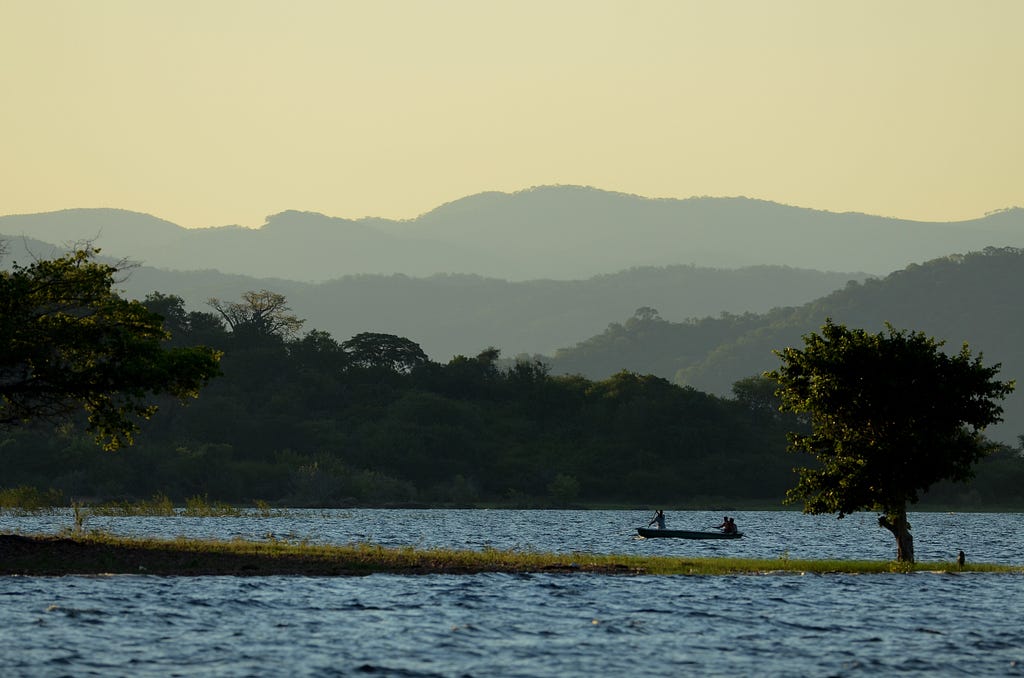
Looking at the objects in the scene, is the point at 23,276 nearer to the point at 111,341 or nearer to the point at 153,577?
the point at 111,341

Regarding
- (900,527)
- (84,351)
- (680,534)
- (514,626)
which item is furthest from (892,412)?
(84,351)

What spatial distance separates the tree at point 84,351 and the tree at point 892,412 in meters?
28.1

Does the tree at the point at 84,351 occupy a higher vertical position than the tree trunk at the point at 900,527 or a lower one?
higher

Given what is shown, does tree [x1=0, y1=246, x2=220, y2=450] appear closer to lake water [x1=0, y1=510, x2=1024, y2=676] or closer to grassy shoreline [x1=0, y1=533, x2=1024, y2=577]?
grassy shoreline [x1=0, y1=533, x2=1024, y2=577]

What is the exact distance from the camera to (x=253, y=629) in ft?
138

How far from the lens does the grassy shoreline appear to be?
55.6 metres

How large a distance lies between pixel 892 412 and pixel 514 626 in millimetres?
25669

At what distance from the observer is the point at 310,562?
5869 centimetres

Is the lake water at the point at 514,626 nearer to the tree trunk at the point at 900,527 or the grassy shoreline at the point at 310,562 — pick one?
the grassy shoreline at the point at 310,562

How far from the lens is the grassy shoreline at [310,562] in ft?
182

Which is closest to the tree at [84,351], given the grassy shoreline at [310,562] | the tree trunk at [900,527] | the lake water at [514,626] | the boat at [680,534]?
the grassy shoreline at [310,562]

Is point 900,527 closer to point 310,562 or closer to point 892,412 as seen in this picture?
point 892,412

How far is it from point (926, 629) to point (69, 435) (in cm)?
16358

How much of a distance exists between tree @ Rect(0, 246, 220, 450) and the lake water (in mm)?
9954
